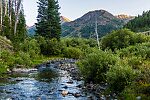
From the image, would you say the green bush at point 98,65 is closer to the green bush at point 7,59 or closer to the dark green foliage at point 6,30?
the green bush at point 7,59

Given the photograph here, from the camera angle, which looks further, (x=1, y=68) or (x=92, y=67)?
(x=1, y=68)

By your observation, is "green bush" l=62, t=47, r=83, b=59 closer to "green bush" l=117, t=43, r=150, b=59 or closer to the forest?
the forest

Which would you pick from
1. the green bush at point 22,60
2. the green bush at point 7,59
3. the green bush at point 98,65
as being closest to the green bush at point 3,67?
the green bush at point 7,59

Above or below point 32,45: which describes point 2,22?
above

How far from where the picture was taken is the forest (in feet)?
84.9

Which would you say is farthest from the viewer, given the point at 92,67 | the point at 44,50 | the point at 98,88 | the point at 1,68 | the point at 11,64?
the point at 44,50

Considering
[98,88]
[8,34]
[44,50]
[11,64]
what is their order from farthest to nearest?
[44,50], [8,34], [11,64], [98,88]

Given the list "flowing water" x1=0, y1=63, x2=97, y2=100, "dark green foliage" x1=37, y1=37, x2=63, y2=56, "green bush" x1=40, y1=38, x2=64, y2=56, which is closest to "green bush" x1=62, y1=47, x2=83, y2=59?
"dark green foliage" x1=37, y1=37, x2=63, y2=56

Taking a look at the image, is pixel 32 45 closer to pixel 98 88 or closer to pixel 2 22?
pixel 2 22

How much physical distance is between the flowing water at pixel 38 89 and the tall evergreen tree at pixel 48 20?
5581cm

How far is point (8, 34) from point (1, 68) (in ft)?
85.3

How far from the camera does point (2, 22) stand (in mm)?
68250

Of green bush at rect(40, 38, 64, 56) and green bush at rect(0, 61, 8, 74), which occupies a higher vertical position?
green bush at rect(40, 38, 64, 56)

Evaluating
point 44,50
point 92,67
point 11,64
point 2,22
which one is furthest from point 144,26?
point 92,67
